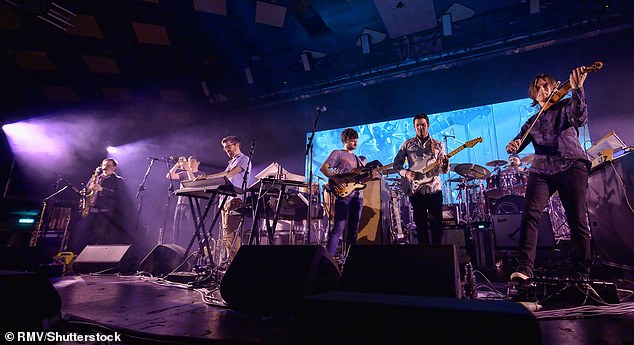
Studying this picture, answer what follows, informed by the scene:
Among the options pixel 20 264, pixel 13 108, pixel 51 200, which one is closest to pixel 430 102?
pixel 20 264

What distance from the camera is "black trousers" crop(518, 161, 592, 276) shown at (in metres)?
2.74

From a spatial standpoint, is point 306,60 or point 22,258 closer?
point 22,258

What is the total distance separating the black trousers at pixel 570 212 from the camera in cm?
274

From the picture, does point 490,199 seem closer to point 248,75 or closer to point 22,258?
point 248,75

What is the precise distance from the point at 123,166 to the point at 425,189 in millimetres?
10127

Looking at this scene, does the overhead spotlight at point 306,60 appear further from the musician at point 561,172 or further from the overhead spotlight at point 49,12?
the musician at point 561,172

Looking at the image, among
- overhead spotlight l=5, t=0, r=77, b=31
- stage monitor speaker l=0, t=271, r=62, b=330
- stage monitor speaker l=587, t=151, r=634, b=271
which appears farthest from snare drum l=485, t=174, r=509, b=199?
overhead spotlight l=5, t=0, r=77, b=31

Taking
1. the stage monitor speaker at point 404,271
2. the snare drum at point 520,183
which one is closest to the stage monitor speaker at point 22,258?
the stage monitor speaker at point 404,271

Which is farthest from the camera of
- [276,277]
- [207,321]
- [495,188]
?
[495,188]

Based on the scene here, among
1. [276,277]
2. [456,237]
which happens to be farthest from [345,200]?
[456,237]

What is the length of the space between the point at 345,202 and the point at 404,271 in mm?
2416

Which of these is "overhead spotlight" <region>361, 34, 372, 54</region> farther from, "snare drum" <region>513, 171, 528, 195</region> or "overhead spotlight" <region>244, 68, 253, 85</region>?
"snare drum" <region>513, 171, 528, 195</region>

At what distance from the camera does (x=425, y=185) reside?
3572 millimetres

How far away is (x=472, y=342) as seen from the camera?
93cm
